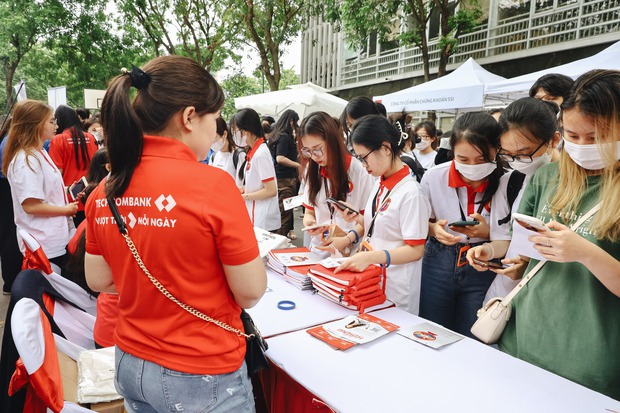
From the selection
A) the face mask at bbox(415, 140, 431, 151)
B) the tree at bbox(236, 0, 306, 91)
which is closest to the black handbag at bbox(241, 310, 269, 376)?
the face mask at bbox(415, 140, 431, 151)

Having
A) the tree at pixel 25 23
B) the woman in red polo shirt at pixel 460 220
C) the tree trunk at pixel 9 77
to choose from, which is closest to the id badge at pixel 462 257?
the woman in red polo shirt at pixel 460 220

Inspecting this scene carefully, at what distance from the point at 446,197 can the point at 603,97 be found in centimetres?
95

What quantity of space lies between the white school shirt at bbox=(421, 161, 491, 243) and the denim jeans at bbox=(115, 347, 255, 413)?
1373mm

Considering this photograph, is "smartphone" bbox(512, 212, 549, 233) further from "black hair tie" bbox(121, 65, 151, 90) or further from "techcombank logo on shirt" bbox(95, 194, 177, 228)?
"black hair tie" bbox(121, 65, 151, 90)

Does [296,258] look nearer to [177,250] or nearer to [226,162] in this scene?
[177,250]

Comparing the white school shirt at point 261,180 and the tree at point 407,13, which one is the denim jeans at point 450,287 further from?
the tree at point 407,13

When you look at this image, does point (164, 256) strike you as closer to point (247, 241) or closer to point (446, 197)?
point (247, 241)

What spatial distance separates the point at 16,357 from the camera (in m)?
1.39

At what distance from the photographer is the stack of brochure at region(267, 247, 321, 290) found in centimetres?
208

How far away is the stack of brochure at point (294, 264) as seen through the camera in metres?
2.08

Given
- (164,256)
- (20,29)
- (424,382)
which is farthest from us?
(20,29)

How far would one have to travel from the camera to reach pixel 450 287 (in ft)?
6.67

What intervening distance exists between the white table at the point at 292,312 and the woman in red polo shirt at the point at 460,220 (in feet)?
1.15

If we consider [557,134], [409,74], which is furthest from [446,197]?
[409,74]
